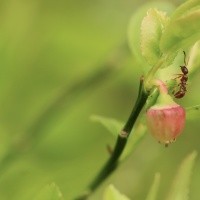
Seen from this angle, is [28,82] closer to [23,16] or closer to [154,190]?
[23,16]

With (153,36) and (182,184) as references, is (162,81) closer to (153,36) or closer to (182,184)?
(153,36)

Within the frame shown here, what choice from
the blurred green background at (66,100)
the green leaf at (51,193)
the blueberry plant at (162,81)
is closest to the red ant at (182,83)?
the blueberry plant at (162,81)

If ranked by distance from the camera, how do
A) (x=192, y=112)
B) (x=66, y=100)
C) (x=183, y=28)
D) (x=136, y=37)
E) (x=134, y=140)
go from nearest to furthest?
1. (x=183, y=28)
2. (x=192, y=112)
3. (x=134, y=140)
4. (x=136, y=37)
5. (x=66, y=100)

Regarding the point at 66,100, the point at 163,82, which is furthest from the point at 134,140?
the point at 66,100

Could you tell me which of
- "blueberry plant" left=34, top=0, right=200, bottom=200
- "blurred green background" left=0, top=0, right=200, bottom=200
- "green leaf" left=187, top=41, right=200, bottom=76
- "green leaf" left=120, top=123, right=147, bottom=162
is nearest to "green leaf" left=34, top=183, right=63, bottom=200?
Answer: "blueberry plant" left=34, top=0, right=200, bottom=200

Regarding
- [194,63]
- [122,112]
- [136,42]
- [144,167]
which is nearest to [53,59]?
[122,112]

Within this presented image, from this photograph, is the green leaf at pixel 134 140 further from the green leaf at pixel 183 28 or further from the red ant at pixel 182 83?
the green leaf at pixel 183 28

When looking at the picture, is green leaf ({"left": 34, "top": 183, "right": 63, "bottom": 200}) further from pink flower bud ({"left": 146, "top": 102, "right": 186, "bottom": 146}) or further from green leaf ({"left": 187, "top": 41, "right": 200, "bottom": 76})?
green leaf ({"left": 187, "top": 41, "right": 200, "bottom": 76})

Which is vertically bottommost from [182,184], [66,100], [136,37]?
[66,100]
